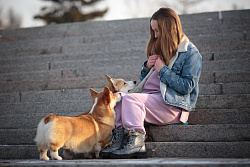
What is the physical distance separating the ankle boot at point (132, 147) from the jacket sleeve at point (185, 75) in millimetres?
702

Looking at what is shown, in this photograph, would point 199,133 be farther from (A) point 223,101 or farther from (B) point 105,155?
(B) point 105,155

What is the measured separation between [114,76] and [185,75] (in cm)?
240

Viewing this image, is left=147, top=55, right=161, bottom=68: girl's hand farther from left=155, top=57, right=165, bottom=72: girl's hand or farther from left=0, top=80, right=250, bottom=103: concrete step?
left=0, top=80, right=250, bottom=103: concrete step

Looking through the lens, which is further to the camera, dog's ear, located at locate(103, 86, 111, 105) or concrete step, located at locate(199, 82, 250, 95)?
concrete step, located at locate(199, 82, 250, 95)

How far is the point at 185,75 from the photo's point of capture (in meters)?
3.53

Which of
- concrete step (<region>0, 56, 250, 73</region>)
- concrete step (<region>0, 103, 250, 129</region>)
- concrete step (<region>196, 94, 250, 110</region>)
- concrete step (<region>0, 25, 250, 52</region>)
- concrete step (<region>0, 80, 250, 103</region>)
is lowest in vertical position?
concrete step (<region>0, 103, 250, 129</region>)

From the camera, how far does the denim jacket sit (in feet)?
11.3

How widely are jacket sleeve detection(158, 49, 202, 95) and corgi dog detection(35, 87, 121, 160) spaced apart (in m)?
0.66

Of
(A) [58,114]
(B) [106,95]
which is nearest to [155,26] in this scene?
(B) [106,95]

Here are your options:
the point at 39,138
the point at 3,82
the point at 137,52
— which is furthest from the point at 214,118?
the point at 3,82

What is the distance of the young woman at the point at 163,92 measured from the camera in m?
3.28

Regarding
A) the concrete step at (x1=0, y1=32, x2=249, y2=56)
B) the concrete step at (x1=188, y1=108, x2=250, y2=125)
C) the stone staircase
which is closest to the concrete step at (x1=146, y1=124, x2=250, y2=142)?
the stone staircase

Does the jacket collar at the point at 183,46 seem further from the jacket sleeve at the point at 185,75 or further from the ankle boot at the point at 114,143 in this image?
the ankle boot at the point at 114,143

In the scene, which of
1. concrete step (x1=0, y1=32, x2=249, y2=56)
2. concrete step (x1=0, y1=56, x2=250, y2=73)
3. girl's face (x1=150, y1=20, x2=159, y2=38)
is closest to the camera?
girl's face (x1=150, y1=20, x2=159, y2=38)
